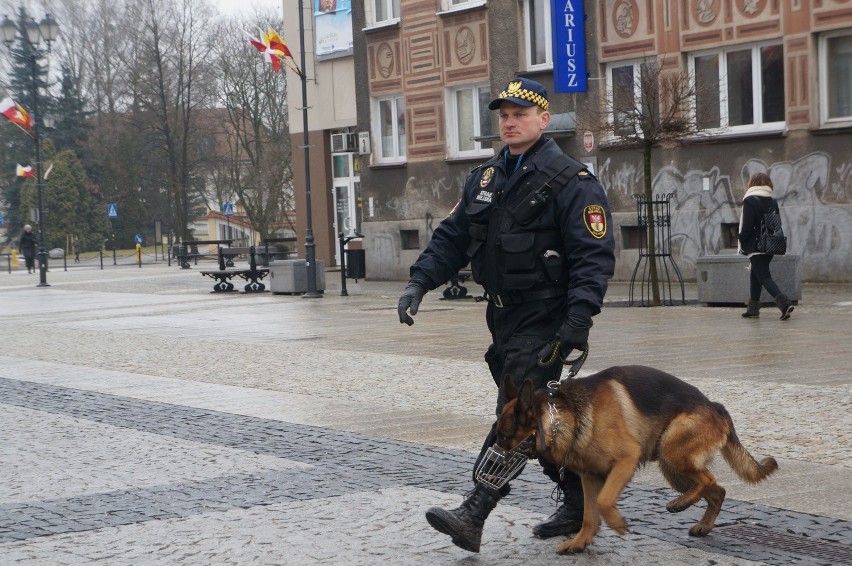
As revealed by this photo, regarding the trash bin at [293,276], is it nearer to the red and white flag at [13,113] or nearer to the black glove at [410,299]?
the red and white flag at [13,113]

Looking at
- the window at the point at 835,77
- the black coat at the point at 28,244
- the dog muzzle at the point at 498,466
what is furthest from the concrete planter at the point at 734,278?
the black coat at the point at 28,244

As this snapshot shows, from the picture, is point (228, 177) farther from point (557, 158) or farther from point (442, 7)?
point (557, 158)

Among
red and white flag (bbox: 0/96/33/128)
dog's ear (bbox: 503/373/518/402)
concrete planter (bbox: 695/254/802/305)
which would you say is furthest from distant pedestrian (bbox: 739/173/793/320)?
red and white flag (bbox: 0/96/33/128)

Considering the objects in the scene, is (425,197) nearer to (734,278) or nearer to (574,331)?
(734,278)

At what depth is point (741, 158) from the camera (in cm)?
2289

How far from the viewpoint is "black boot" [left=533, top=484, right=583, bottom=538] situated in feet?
18.6

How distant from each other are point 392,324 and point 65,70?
2420 inches

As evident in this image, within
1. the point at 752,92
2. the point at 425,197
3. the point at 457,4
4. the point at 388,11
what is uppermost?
the point at 388,11

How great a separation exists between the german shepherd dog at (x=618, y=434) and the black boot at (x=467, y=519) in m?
0.35

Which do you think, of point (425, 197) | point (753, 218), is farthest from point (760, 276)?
point (425, 197)

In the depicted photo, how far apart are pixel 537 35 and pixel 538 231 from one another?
21.6 meters

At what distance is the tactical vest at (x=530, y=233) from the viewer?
5.62 meters

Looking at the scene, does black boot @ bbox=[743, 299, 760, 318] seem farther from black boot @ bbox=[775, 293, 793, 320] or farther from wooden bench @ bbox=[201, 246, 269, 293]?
wooden bench @ bbox=[201, 246, 269, 293]

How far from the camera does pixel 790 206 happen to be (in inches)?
867
